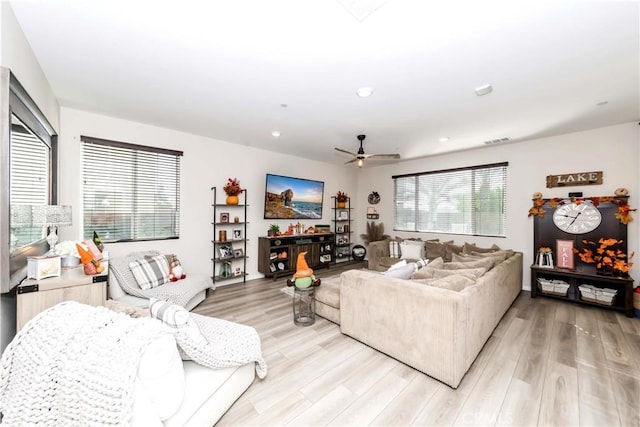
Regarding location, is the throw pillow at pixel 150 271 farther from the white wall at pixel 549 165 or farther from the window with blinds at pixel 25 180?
the white wall at pixel 549 165

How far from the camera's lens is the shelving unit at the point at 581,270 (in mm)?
3359

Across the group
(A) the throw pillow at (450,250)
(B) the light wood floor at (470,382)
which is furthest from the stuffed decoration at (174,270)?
(A) the throw pillow at (450,250)

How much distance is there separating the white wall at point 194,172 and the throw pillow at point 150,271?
0.61m

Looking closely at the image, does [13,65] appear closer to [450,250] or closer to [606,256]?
[450,250]

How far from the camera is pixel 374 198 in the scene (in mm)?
6695

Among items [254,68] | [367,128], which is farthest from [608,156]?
[254,68]

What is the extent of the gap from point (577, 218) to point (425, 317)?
12.1 feet

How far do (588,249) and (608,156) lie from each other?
1.41 meters

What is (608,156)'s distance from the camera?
3705 millimetres

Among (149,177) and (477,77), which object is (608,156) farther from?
(149,177)

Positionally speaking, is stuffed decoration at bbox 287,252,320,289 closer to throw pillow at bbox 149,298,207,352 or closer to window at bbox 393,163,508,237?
throw pillow at bbox 149,298,207,352

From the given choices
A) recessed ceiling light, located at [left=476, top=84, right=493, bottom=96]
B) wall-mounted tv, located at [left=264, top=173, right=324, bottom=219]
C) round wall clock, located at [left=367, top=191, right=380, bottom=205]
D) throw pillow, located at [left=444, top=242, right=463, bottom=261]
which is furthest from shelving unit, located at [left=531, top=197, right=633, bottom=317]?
wall-mounted tv, located at [left=264, top=173, right=324, bottom=219]

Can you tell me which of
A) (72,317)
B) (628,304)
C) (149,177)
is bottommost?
(628,304)

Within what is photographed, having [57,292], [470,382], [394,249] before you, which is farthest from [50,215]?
[394,249]
